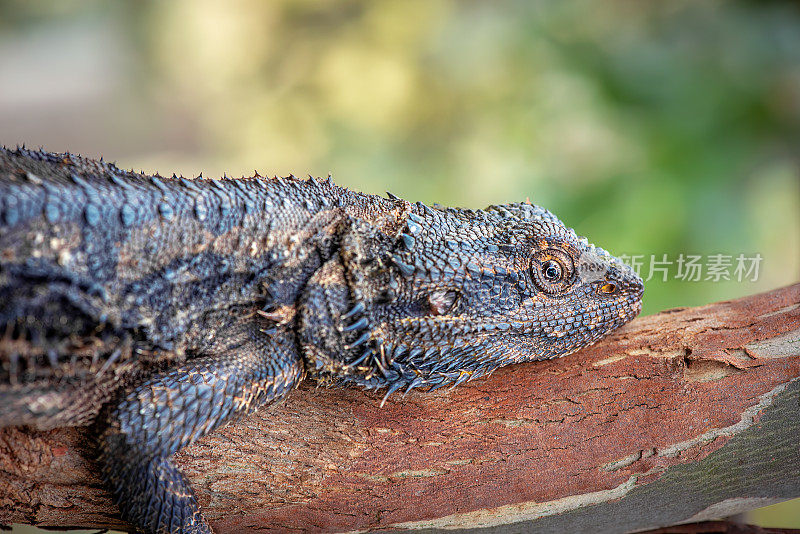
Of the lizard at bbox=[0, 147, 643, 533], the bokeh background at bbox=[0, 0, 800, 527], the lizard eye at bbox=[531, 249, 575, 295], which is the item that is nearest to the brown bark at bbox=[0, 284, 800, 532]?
the lizard at bbox=[0, 147, 643, 533]

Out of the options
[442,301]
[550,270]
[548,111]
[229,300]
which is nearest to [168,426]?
[229,300]

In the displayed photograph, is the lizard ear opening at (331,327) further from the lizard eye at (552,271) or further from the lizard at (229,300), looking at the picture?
the lizard eye at (552,271)

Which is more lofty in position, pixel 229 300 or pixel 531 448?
pixel 229 300

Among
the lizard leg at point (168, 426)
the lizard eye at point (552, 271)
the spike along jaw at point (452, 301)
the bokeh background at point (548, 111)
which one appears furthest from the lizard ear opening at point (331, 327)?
the bokeh background at point (548, 111)

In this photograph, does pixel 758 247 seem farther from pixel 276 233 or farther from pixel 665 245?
pixel 276 233

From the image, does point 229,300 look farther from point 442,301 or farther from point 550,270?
point 550,270

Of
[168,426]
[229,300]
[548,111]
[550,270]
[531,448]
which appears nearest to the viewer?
[168,426]

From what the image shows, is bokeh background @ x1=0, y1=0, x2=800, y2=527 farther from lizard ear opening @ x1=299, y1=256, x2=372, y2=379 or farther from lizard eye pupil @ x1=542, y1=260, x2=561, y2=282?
lizard ear opening @ x1=299, y1=256, x2=372, y2=379
